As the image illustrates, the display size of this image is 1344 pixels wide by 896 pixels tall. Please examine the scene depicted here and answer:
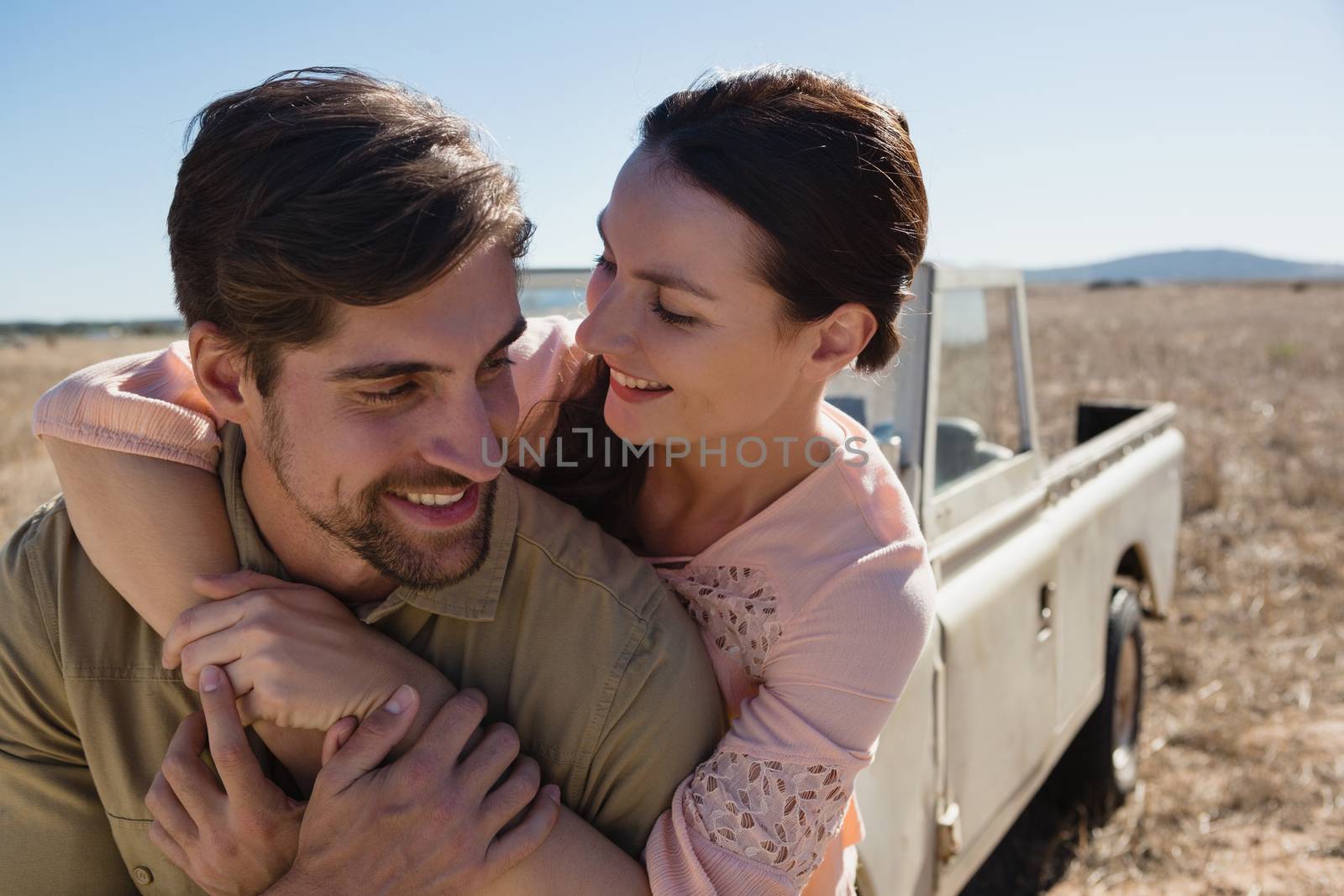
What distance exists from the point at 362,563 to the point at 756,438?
29.0 inches

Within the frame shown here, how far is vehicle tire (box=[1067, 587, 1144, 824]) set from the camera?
3.82 m

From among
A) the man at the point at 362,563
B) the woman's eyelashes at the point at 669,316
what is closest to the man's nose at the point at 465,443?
the man at the point at 362,563

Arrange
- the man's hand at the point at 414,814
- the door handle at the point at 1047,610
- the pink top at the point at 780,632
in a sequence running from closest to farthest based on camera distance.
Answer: the man's hand at the point at 414,814
the pink top at the point at 780,632
the door handle at the point at 1047,610

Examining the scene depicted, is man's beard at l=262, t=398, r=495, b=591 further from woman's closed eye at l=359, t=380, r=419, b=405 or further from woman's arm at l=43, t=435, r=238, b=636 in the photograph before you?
woman's arm at l=43, t=435, r=238, b=636

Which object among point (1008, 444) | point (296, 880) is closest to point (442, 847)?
point (296, 880)

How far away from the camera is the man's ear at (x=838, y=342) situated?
1.95m

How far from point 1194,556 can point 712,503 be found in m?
5.48

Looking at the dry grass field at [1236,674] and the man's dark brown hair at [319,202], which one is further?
the dry grass field at [1236,674]

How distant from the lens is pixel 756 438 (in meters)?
2.01

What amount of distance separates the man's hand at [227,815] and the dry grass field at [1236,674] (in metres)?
2.91

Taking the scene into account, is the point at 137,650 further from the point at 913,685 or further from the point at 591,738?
the point at 913,685

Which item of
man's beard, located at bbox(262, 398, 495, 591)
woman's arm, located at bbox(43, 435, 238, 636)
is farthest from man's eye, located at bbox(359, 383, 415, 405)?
woman's arm, located at bbox(43, 435, 238, 636)

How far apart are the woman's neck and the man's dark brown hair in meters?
0.62

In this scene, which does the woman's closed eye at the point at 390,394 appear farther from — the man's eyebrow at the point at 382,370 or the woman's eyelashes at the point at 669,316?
the woman's eyelashes at the point at 669,316
